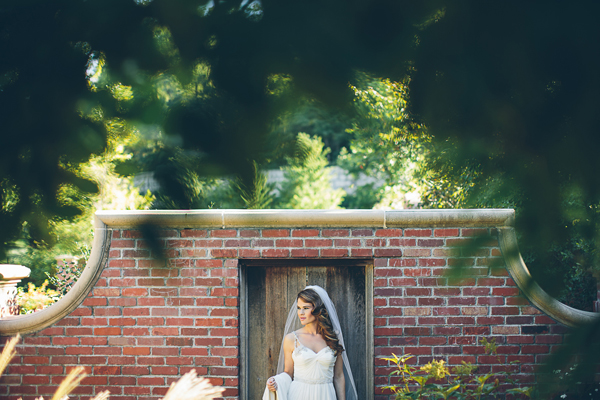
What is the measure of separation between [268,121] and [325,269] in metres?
3.17

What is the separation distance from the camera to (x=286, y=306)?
4.08 m

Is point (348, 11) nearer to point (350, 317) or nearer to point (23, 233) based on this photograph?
point (23, 233)

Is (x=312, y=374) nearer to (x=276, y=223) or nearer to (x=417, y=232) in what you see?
(x=276, y=223)

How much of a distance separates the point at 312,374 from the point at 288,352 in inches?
10.4

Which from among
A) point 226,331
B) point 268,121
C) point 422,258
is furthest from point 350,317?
point 268,121

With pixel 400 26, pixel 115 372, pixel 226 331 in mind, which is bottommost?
pixel 115 372

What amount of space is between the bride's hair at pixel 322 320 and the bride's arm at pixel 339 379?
9cm

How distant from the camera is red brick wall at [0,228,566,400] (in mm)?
3713

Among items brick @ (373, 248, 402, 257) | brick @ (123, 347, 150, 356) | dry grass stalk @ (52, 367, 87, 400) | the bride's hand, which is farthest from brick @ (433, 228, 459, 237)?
dry grass stalk @ (52, 367, 87, 400)

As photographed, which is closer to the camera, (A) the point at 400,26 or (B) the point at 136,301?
(A) the point at 400,26

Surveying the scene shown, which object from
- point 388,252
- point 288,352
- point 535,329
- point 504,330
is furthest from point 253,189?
point 535,329

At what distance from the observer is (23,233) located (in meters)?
1.30

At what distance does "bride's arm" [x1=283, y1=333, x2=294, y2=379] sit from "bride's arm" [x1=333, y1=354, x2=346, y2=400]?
369 mm

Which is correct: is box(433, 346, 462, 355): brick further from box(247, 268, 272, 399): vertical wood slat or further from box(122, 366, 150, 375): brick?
box(122, 366, 150, 375): brick
